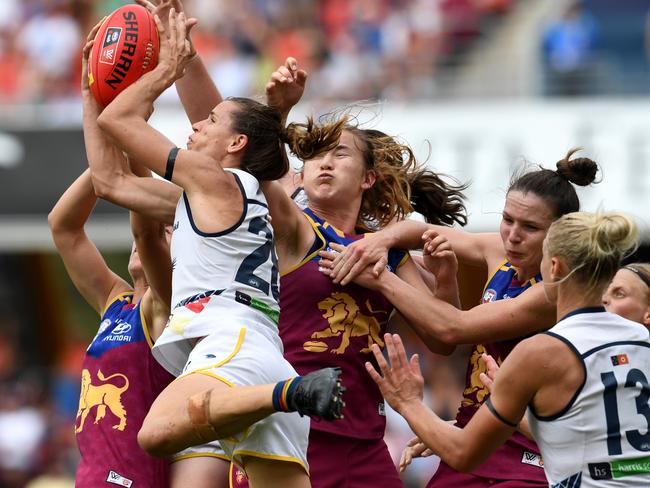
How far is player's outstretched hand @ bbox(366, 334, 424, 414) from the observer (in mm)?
4867

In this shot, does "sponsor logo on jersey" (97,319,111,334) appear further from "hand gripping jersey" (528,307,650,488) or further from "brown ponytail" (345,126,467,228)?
"hand gripping jersey" (528,307,650,488)

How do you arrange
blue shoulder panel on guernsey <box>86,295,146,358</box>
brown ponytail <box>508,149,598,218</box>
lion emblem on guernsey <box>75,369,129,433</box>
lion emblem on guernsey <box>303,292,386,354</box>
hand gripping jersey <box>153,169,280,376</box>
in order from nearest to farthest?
hand gripping jersey <box>153,169,280,376</box> → lion emblem on guernsey <box>303,292,386,354</box> → brown ponytail <box>508,149,598,218</box> → lion emblem on guernsey <box>75,369,129,433</box> → blue shoulder panel on guernsey <box>86,295,146,358</box>

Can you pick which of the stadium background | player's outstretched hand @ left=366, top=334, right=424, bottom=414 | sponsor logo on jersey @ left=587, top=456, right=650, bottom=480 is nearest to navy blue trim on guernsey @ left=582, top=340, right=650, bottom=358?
sponsor logo on jersey @ left=587, top=456, right=650, bottom=480

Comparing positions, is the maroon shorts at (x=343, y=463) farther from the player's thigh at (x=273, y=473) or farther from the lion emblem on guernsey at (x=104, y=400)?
the lion emblem on guernsey at (x=104, y=400)

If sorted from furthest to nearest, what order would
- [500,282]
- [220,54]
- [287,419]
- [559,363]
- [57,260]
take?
[57,260] < [220,54] < [500,282] < [287,419] < [559,363]

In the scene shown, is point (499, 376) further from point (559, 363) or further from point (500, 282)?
point (500, 282)

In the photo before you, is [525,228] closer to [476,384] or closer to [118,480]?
[476,384]

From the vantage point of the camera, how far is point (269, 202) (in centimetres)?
543

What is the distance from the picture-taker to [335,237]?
225 inches

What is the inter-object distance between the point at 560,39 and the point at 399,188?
8.22 meters

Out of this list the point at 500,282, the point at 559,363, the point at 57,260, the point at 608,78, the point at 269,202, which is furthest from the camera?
the point at 57,260

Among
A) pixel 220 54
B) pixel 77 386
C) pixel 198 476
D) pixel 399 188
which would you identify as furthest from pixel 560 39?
pixel 198 476

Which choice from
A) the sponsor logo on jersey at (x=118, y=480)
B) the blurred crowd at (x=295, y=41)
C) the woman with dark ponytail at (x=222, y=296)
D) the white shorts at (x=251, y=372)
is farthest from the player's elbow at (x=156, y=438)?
the blurred crowd at (x=295, y=41)

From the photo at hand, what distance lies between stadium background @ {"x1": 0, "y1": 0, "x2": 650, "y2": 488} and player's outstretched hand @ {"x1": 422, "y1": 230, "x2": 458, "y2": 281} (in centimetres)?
550
